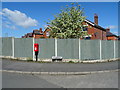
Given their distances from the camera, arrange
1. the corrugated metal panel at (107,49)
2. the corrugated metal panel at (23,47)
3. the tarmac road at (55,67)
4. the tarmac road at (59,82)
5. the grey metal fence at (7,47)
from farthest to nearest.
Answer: the grey metal fence at (7,47) → the corrugated metal panel at (107,49) → the corrugated metal panel at (23,47) → the tarmac road at (55,67) → the tarmac road at (59,82)

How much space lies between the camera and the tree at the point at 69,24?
12.0m

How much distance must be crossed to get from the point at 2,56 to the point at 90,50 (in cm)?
961

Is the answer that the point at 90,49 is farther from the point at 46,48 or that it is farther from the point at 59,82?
the point at 59,82

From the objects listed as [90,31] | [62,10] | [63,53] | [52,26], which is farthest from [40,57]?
[90,31]

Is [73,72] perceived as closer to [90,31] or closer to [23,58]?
[23,58]

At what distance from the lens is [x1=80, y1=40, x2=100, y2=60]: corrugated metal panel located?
8.78 meters

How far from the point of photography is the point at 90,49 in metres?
8.92

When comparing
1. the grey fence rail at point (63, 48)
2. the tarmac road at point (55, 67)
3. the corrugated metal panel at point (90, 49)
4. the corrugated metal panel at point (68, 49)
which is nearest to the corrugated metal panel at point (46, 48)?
the grey fence rail at point (63, 48)

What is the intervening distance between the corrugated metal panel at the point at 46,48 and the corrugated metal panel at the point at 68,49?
2.02 feet

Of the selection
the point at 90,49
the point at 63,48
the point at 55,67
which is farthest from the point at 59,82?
the point at 90,49

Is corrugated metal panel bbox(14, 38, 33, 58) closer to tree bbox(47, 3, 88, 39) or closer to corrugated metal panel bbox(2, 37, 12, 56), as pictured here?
corrugated metal panel bbox(2, 37, 12, 56)

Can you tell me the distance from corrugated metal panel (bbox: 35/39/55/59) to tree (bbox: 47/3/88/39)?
11.0 ft

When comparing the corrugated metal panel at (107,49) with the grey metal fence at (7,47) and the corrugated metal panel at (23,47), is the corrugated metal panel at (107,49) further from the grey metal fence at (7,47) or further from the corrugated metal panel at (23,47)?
the grey metal fence at (7,47)

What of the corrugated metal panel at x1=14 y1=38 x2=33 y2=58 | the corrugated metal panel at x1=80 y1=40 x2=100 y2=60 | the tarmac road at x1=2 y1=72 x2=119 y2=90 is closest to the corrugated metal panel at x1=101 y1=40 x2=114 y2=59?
the corrugated metal panel at x1=80 y1=40 x2=100 y2=60
